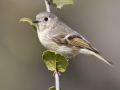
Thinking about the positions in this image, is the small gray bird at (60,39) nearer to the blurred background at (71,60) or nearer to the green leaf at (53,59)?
the green leaf at (53,59)

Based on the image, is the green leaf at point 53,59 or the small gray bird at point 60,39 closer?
the green leaf at point 53,59

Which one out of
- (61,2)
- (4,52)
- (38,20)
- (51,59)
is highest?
(4,52)

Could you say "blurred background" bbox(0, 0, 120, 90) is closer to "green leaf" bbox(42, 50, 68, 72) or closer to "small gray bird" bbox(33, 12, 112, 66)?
"small gray bird" bbox(33, 12, 112, 66)

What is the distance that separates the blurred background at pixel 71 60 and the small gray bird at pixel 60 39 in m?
1.54

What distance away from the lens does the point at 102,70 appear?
13.9 ft

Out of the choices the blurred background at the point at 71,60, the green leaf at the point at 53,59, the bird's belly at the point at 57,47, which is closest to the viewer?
the green leaf at the point at 53,59

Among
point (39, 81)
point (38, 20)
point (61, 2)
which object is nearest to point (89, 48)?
point (38, 20)

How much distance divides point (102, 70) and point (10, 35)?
1209 mm

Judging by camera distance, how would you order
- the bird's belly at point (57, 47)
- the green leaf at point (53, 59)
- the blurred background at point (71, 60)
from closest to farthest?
the green leaf at point (53, 59), the bird's belly at point (57, 47), the blurred background at point (71, 60)

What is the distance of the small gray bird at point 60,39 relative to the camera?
228 cm

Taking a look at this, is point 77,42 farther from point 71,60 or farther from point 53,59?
point 71,60

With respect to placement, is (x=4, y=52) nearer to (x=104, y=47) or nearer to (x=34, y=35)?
(x=34, y=35)

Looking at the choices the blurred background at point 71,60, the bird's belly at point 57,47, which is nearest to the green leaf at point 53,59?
the bird's belly at point 57,47

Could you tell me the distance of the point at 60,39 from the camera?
232cm
